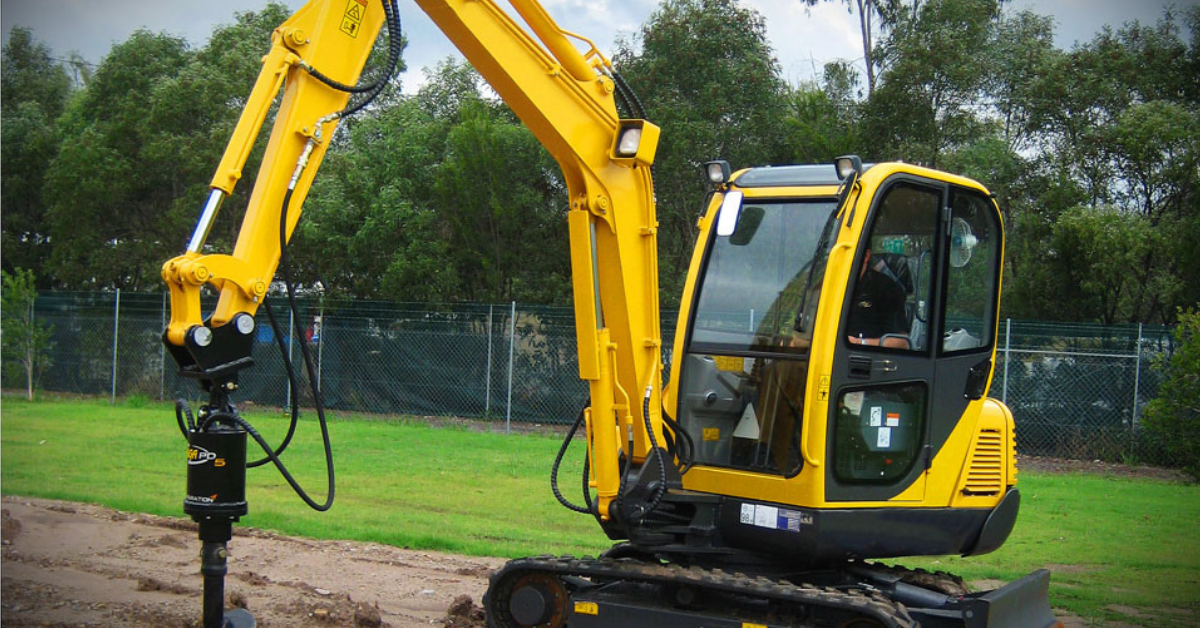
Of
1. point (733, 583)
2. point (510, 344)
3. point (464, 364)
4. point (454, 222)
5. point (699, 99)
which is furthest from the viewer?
point (454, 222)

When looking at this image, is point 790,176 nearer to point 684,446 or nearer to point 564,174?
point 564,174

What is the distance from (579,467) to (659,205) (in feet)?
24.3

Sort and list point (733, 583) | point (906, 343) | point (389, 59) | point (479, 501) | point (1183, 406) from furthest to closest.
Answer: point (479, 501)
point (1183, 406)
point (906, 343)
point (733, 583)
point (389, 59)

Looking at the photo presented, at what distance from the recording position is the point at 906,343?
19.9ft

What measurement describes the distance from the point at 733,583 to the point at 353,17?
331 cm

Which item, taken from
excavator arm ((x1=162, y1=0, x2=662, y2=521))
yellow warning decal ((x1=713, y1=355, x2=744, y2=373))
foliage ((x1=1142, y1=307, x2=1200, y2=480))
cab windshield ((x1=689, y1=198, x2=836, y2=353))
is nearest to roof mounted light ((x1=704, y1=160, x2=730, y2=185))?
cab windshield ((x1=689, y1=198, x2=836, y2=353))

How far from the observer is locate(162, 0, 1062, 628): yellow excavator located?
5.73 m

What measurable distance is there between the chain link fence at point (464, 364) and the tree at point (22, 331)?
419mm

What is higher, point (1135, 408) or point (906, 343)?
point (906, 343)

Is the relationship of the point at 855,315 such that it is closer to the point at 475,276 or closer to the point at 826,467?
the point at 826,467

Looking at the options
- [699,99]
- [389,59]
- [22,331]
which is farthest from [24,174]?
[389,59]

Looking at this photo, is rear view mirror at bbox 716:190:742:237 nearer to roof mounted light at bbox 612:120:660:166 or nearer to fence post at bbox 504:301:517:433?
roof mounted light at bbox 612:120:660:166

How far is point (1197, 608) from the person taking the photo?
827 cm

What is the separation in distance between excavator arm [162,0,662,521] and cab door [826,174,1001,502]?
103 centimetres
